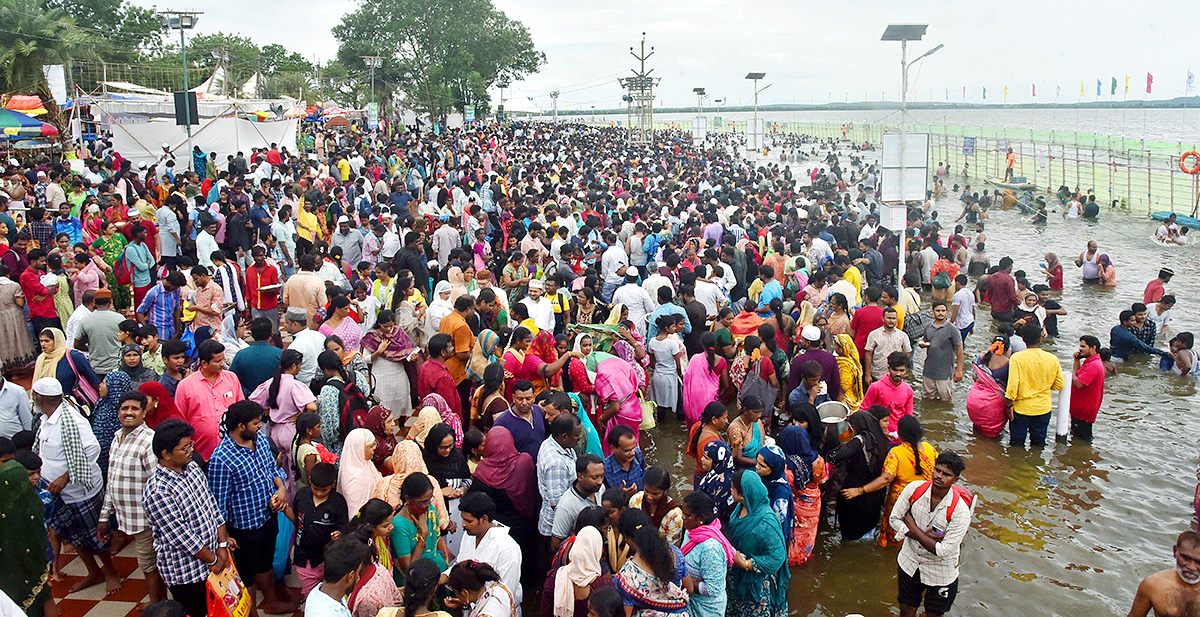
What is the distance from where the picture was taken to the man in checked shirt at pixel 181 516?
3.99 m

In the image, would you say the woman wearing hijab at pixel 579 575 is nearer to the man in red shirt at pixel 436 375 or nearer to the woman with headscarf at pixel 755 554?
the woman with headscarf at pixel 755 554

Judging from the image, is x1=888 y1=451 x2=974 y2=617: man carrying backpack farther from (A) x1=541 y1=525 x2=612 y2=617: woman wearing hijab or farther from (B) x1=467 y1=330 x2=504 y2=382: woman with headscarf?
(B) x1=467 y1=330 x2=504 y2=382: woman with headscarf

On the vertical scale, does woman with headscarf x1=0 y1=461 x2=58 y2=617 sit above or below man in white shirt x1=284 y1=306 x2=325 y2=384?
below

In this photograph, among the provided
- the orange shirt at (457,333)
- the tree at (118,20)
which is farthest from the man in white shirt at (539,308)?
the tree at (118,20)

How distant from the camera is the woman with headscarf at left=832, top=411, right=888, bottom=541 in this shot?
217 inches

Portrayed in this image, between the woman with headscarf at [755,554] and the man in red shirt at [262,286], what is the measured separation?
214 inches

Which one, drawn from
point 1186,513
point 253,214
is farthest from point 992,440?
point 253,214

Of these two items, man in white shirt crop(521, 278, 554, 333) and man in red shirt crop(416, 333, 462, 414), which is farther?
man in white shirt crop(521, 278, 554, 333)

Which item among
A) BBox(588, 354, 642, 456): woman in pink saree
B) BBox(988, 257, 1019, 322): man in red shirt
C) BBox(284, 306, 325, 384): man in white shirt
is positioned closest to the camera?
BBox(284, 306, 325, 384): man in white shirt

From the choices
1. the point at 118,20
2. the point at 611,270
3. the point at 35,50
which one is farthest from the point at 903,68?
the point at 118,20

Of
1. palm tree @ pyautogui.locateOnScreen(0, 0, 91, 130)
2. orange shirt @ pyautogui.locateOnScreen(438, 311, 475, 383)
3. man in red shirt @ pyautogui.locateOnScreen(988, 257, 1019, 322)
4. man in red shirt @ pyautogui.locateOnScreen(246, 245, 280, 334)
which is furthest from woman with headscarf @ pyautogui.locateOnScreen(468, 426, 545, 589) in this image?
palm tree @ pyautogui.locateOnScreen(0, 0, 91, 130)

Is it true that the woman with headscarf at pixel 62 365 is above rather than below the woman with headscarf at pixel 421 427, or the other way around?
above

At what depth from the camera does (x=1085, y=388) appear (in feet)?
25.2

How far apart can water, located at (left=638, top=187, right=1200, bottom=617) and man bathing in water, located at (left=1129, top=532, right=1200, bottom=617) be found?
153 cm
